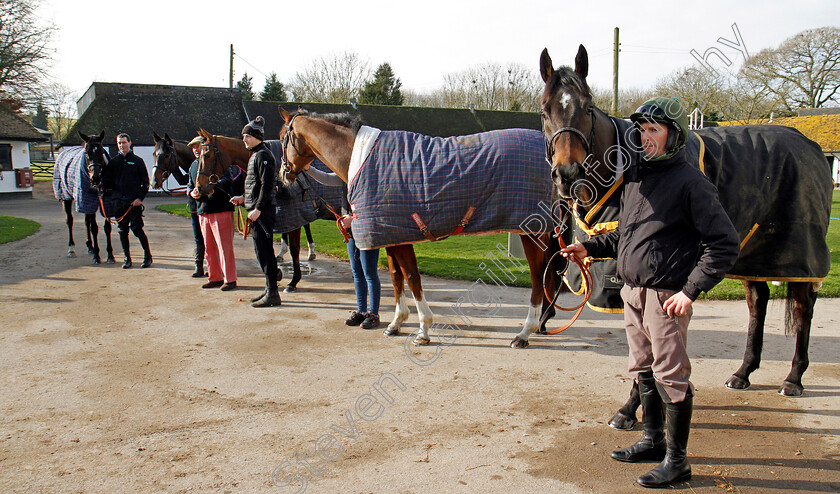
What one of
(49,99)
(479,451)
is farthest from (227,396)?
(49,99)

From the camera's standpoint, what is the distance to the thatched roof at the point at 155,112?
3061cm

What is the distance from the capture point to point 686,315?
9.70 feet

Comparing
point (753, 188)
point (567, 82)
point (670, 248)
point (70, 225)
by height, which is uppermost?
point (567, 82)

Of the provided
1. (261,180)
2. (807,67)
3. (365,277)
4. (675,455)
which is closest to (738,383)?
(675,455)

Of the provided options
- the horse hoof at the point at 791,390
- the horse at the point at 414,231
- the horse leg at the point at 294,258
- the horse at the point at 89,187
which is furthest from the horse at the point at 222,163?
the horse hoof at the point at 791,390

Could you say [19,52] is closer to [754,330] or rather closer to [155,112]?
[155,112]

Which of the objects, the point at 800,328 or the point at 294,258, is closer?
the point at 800,328

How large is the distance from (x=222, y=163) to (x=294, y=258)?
1.69 meters

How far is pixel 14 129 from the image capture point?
95.3 ft

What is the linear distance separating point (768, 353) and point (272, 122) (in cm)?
3080

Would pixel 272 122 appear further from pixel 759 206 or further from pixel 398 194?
pixel 759 206

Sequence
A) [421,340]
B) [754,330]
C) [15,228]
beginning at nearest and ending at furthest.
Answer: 1. [754,330]
2. [421,340]
3. [15,228]

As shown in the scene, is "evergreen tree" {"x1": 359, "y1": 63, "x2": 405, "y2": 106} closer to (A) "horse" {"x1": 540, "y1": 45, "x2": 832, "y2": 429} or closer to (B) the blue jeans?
(B) the blue jeans

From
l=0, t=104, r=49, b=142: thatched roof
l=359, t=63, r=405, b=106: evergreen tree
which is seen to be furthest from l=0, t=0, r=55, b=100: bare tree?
l=359, t=63, r=405, b=106: evergreen tree
